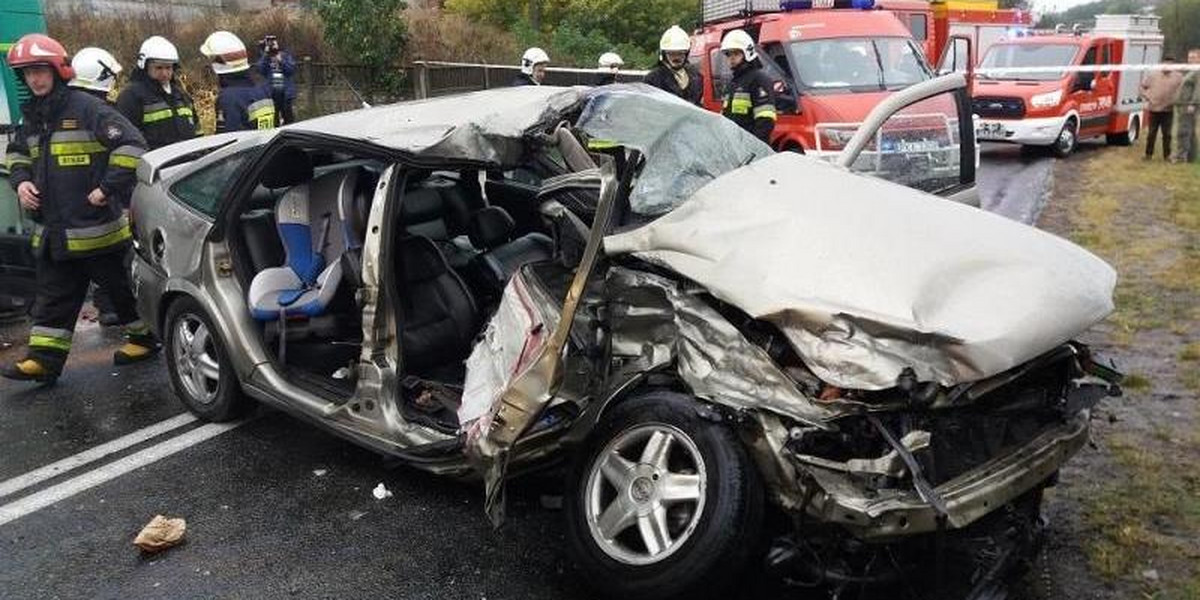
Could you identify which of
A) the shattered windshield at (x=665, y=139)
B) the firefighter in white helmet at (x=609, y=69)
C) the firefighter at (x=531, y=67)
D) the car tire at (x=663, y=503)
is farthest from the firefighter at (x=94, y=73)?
the firefighter in white helmet at (x=609, y=69)

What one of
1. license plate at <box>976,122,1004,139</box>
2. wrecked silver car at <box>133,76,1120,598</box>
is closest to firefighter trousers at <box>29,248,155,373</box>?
wrecked silver car at <box>133,76,1120,598</box>

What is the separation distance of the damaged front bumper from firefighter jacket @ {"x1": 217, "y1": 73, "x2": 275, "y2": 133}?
6.35 meters

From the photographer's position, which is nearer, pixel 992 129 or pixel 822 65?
pixel 822 65

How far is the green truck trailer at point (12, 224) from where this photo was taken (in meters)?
6.66

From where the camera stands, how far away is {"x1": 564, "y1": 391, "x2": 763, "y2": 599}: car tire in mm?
2775

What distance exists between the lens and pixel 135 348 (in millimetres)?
5934

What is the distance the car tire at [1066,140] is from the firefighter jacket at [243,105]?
12.0 meters

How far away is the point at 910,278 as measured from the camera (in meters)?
2.93

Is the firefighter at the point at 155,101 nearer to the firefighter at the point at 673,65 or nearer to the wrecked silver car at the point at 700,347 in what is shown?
the wrecked silver car at the point at 700,347

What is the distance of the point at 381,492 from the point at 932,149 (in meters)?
3.16

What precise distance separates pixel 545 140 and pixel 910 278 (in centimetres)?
137

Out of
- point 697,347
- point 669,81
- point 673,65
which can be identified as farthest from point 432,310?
point 673,65

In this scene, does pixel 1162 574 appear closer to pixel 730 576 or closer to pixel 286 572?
pixel 730 576

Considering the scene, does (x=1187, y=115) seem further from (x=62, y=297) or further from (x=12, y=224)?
(x=12, y=224)
